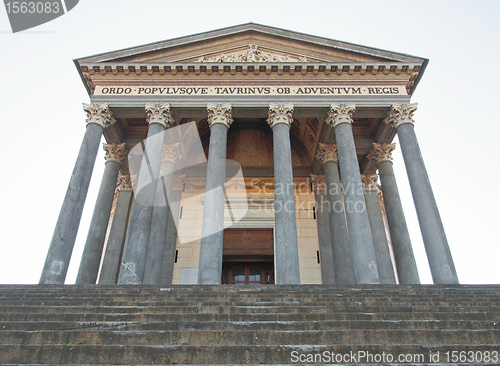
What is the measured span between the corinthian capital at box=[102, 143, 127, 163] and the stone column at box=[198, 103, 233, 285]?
18.8 ft

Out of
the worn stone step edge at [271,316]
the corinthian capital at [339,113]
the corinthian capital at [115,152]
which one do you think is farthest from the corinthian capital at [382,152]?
the corinthian capital at [115,152]

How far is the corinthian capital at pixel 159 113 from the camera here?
16.2 m

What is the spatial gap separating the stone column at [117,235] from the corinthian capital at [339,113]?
39.2 ft

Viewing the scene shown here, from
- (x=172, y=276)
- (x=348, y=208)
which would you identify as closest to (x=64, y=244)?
(x=172, y=276)

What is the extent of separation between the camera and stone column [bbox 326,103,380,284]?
13.0 metres

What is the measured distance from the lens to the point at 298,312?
687 cm

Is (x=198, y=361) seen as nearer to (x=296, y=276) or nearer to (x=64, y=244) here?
(x=296, y=276)

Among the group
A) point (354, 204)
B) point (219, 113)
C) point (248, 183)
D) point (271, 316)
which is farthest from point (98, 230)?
point (271, 316)

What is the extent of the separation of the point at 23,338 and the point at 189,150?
17508mm

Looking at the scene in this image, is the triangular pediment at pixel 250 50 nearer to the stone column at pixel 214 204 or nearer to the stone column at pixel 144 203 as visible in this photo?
the stone column at pixel 144 203

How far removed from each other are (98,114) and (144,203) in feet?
17.5

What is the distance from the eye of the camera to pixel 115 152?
18625mm

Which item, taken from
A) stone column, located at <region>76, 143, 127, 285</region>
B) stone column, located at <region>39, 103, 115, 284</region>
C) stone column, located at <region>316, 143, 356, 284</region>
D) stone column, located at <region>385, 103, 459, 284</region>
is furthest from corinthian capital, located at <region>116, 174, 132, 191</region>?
stone column, located at <region>385, 103, 459, 284</region>

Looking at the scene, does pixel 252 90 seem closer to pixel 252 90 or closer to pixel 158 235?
pixel 252 90
